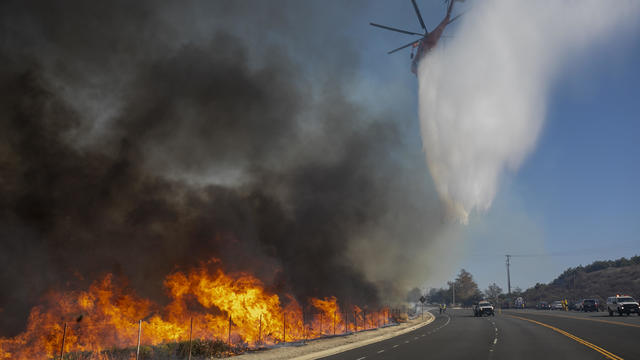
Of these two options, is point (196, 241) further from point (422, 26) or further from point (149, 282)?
point (422, 26)

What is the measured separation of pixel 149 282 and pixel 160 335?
25.5 ft

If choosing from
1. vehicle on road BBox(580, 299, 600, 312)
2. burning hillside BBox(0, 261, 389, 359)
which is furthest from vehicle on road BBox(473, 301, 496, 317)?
burning hillside BBox(0, 261, 389, 359)

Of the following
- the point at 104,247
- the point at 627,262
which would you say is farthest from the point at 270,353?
the point at 627,262

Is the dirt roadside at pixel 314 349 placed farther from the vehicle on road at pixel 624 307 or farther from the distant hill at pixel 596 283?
the distant hill at pixel 596 283

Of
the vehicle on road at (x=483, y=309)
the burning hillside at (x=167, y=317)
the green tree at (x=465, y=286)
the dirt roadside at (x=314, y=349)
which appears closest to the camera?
the dirt roadside at (x=314, y=349)

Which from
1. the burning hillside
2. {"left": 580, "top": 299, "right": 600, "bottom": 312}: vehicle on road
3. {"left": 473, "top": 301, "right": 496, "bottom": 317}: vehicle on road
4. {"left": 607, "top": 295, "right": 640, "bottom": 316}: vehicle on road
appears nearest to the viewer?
the burning hillside

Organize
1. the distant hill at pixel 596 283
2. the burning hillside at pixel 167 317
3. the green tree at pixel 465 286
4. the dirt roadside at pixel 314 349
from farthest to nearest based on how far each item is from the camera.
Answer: the green tree at pixel 465 286 < the distant hill at pixel 596 283 < the burning hillside at pixel 167 317 < the dirt roadside at pixel 314 349

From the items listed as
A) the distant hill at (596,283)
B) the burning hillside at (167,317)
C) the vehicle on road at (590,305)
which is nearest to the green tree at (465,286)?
the distant hill at (596,283)

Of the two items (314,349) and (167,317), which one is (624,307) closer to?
(314,349)

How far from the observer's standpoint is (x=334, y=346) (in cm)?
2153

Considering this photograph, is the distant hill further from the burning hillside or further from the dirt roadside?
the burning hillside

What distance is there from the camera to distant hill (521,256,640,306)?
113981mm

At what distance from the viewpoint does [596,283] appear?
126500mm

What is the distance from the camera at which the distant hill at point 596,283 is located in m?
114
